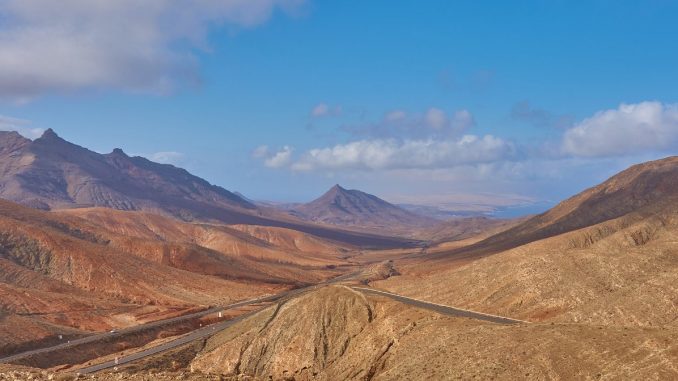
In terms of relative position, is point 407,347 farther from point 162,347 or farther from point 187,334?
point 187,334

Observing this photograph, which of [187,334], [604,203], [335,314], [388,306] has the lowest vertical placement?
[187,334]

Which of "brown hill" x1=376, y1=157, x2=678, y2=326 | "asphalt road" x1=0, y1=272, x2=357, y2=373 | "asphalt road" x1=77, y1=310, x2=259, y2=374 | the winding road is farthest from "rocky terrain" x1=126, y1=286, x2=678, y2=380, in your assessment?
"brown hill" x1=376, y1=157, x2=678, y2=326

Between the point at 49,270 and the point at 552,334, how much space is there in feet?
354

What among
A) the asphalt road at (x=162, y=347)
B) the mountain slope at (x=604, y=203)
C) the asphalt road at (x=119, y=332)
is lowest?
the asphalt road at (x=162, y=347)

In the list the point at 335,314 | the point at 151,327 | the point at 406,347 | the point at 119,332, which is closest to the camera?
the point at 406,347

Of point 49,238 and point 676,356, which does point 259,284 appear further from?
point 676,356

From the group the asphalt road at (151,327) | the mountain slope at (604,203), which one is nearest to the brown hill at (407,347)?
the asphalt road at (151,327)

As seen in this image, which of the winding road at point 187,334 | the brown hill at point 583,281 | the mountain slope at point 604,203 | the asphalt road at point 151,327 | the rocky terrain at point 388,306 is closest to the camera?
the rocky terrain at point 388,306

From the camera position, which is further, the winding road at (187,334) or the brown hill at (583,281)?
the winding road at (187,334)

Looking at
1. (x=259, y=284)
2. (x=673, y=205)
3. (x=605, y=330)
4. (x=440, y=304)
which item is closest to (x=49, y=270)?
(x=259, y=284)

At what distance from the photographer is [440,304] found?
81.1 meters

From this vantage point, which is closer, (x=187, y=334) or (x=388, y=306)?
(x=388, y=306)

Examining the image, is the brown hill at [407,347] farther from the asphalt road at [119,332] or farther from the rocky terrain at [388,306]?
the asphalt road at [119,332]

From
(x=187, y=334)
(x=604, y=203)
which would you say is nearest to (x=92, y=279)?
(x=187, y=334)
